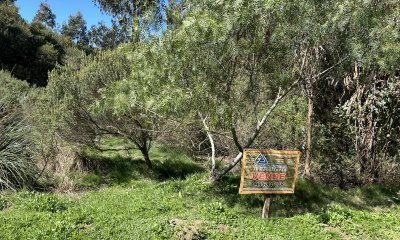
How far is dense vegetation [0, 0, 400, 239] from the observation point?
19.2 feet

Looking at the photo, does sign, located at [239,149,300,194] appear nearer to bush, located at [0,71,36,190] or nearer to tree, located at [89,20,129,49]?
bush, located at [0,71,36,190]

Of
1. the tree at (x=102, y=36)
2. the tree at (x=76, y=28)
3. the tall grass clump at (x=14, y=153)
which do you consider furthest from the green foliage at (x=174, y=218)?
the tree at (x=76, y=28)

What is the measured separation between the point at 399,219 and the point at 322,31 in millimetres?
3491

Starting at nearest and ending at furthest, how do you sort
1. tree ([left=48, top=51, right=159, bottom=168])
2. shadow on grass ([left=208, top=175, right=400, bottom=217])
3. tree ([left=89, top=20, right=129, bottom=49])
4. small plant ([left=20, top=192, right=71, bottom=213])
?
1. small plant ([left=20, top=192, right=71, bottom=213])
2. shadow on grass ([left=208, top=175, right=400, bottom=217])
3. tree ([left=48, top=51, right=159, bottom=168])
4. tree ([left=89, top=20, right=129, bottom=49])

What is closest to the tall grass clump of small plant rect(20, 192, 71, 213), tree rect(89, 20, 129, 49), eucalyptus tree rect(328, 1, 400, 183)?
small plant rect(20, 192, 71, 213)

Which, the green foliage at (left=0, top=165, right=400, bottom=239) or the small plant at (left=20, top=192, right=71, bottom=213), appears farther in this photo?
the small plant at (left=20, top=192, right=71, bottom=213)

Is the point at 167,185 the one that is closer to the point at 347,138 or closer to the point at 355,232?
the point at 355,232

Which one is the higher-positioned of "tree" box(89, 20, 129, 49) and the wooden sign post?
"tree" box(89, 20, 129, 49)

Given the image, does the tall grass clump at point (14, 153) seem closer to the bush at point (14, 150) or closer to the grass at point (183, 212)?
the bush at point (14, 150)

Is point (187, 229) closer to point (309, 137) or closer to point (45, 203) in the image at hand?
point (45, 203)

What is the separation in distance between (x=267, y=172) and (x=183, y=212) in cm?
143

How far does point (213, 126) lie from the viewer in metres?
7.25

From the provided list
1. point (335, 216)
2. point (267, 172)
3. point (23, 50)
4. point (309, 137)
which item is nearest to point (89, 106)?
point (267, 172)

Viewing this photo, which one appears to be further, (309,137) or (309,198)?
(309,137)
